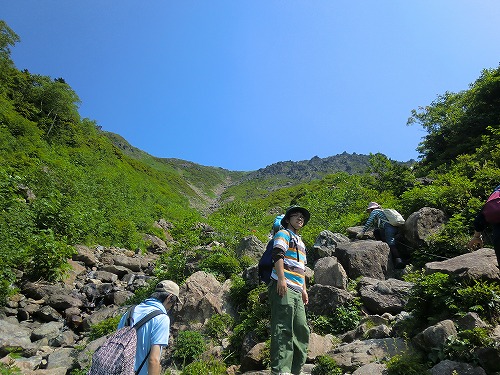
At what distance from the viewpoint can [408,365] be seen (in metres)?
4.35

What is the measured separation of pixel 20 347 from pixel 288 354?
6.37 metres

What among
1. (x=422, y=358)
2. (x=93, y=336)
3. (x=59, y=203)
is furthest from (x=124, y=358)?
(x=59, y=203)

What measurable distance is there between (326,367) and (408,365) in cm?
123

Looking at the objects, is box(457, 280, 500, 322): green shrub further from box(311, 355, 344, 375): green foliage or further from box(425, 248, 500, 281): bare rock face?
box(311, 355, 344, 375): green foliage

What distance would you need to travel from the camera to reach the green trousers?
443cm

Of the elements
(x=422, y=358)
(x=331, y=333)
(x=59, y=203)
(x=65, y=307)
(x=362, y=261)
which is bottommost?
(x=422, y=358)

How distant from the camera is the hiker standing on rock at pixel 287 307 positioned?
4.49 meters

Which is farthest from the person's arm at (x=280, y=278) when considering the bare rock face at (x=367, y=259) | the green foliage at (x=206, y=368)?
the bare rock face at (x=367, y=259)

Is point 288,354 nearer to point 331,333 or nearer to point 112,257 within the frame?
point 331,333

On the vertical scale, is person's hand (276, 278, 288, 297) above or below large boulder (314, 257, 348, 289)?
below

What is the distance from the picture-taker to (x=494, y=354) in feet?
13.0

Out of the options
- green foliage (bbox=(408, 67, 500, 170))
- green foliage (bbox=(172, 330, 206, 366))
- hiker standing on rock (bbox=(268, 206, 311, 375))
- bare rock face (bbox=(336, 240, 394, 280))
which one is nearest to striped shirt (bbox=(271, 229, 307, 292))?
hiker standing on rock (bbox=(268, 206, 311, 375))

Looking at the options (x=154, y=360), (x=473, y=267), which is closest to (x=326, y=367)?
(x=473, y=267)

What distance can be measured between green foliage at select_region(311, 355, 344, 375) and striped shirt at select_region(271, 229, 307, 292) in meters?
1.25
